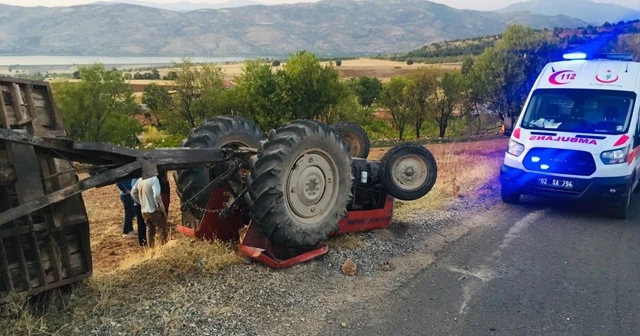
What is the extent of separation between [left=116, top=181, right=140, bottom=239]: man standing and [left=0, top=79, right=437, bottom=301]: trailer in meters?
2.38

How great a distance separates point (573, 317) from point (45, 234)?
537cm

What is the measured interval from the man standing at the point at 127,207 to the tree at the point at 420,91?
35.7m

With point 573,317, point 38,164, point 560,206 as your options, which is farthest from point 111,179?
point 560,206

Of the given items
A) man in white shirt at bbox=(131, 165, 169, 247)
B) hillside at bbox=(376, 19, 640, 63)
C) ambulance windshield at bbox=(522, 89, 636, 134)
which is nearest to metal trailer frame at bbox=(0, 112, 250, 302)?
man in white shirt at bbox=(131, 165, 169, 247)

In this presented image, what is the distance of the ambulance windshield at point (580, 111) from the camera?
369 inches

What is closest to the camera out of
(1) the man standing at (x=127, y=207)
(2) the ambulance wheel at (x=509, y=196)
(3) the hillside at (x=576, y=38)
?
(1) the man standing at (x=127, y=207)

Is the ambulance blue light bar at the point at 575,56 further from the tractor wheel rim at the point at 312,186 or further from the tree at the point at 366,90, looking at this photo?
the tree at the point at 366,90

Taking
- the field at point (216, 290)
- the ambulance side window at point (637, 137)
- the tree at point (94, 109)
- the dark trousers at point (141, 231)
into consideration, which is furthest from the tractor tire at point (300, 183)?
the tree at point (94, 109)

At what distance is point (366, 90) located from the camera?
5416cm

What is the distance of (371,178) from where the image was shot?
7816mm

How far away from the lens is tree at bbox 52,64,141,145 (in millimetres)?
33656

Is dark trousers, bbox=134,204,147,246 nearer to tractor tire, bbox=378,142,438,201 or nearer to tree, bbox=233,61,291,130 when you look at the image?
tractor tire, bbox=378,142,438,201

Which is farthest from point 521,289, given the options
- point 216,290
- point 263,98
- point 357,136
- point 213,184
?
point 263,98

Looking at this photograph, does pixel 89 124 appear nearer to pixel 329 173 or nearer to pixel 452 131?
pixel 452 131
